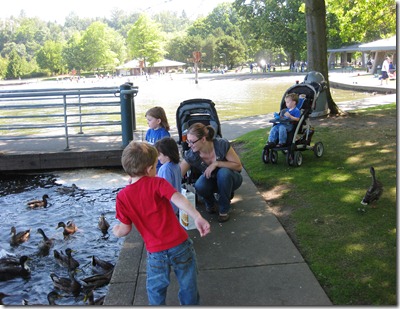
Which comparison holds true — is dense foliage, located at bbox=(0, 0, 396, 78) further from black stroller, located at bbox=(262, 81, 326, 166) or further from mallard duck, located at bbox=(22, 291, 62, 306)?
mallard duck, located at bbox=(22, 291, 62, 306)

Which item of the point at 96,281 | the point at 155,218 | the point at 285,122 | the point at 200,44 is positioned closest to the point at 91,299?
the point at 96,281

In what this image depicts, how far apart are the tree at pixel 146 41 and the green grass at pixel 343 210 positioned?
3556 inches

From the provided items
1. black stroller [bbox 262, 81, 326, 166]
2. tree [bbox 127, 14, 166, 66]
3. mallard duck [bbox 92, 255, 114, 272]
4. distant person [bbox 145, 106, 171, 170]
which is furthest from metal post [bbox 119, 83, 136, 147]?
tree [bbox 127, 14, 166, 66]

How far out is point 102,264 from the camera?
213 inches

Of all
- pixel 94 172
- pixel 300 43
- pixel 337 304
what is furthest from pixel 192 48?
pixel 337 304

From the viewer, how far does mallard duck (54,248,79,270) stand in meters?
5.46

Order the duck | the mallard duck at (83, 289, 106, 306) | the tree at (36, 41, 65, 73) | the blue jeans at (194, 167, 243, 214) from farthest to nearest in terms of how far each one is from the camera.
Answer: the tree at (36, 41, 65, 73) < the duck < the blue jeans at (194, 167, 243, 214) < the mallard duck at (83, 289, 106, 306)

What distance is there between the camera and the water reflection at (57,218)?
5.23 m

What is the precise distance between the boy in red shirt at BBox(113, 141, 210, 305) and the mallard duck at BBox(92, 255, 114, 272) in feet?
6.56

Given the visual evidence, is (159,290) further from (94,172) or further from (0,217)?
(94,172)

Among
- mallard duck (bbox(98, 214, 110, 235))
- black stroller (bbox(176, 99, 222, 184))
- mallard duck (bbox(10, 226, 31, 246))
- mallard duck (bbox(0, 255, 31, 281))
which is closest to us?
mallard duck (bbox(0, 255, 31, 281))

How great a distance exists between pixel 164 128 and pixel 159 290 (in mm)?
3066

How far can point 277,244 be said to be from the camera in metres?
4.93

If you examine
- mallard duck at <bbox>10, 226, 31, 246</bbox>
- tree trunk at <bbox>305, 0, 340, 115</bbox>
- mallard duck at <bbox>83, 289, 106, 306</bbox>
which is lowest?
mallard duck at <bbox>83, 289, 106, 306</bbox>
